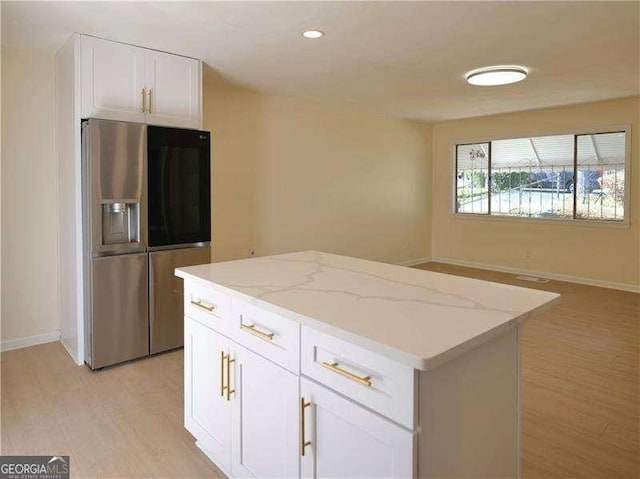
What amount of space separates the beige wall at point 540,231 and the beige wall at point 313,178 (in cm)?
31

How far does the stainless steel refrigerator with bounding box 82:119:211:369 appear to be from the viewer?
3.08 m

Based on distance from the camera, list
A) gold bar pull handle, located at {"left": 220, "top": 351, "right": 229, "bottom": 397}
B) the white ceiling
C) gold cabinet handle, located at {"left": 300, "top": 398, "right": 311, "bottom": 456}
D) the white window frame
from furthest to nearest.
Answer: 1. the white window frame
2. the white ceiling
3. gold bar pull handle, located at {"left": 220, "top": 351, "right": 229, "bottom": 397}
4. gold cabinet handle, located at {"left": 300, "top": 398, "right": 311, "bottom": 456}

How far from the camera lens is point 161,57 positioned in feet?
11.2

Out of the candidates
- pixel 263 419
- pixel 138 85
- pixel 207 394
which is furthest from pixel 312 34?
pixel 263 419

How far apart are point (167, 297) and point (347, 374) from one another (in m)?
Answer: 2.53

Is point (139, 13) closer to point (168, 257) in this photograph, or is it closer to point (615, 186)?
point (168, 257)

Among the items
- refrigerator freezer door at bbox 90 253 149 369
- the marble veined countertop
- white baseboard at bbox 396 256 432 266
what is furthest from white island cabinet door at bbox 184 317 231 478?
white baseboard at bbox 396 256 432 266

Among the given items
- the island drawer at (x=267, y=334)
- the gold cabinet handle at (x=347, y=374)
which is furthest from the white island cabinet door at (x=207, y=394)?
the gold cabinet handle at (x=347, y=374)

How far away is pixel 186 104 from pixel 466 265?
5.17 m

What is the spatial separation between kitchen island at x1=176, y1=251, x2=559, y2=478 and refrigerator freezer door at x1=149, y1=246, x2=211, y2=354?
1459 millimetres

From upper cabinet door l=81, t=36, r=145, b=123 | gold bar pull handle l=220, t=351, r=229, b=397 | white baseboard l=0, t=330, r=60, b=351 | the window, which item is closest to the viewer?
gold bar pull handle l=220, t=351, r=229, b=397

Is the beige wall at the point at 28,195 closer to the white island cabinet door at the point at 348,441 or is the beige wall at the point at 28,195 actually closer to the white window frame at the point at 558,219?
the white island cabinet door at the point at 348,441

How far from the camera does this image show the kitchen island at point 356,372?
1.17 metres

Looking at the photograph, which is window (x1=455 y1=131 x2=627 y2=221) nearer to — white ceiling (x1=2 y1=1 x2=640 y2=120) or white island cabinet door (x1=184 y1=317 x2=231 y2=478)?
white ceiling (x1=2 y1=1 x2=640 y2=120)
